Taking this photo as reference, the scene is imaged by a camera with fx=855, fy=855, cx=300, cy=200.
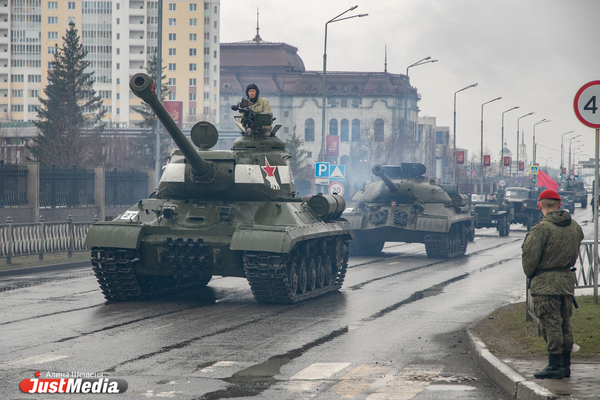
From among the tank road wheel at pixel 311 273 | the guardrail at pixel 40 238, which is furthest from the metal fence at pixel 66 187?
the tank road wheel at pixel 311 273

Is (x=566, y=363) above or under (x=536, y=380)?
above

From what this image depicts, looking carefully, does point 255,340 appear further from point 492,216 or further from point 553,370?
point 492,216

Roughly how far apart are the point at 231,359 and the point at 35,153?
41.6m

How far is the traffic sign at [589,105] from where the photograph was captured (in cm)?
1198

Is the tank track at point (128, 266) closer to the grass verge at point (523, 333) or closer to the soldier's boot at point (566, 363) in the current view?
the grass verge at point (523, 333)

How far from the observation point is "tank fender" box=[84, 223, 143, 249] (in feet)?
43.8

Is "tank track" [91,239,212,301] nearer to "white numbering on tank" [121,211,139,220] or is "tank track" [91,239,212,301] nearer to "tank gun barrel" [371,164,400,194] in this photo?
"white numbering on tank" [121,211,139,220]

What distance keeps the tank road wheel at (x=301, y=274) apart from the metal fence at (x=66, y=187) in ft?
59.6

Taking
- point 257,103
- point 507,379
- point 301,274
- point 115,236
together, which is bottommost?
point 507,379

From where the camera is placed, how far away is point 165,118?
12672mm

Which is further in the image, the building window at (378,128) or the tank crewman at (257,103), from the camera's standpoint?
the building window at (378,128)

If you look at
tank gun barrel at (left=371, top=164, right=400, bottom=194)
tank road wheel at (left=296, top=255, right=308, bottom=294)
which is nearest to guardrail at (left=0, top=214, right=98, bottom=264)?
tank gun barrel at (left=371, top=164, right=400, bottom=194)

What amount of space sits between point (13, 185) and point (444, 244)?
14204 mm

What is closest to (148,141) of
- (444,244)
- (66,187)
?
(66,187)
